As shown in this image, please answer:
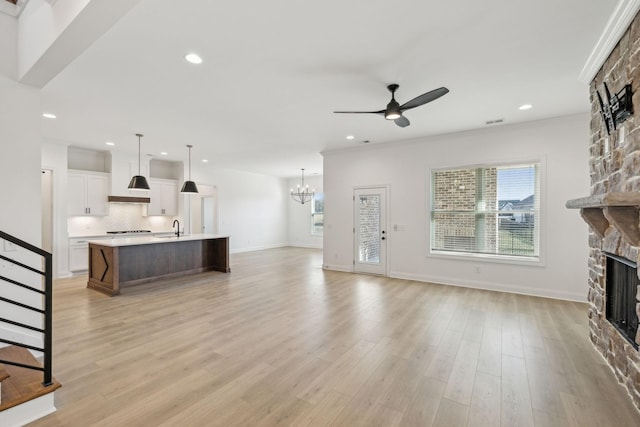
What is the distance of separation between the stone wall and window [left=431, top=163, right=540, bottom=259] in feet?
6.62

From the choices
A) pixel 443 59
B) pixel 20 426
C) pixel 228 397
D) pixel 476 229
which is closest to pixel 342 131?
pixel 443 59

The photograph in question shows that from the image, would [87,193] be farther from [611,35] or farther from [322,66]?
[611,35]

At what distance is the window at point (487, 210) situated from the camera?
5.11m

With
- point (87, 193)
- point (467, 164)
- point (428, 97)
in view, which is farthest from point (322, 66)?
point (87, 193)

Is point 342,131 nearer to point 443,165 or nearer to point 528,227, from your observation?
point 443,165

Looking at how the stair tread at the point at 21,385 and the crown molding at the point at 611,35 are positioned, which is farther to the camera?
the crown molding at the point at 611,35

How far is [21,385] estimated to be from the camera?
82.1 inches

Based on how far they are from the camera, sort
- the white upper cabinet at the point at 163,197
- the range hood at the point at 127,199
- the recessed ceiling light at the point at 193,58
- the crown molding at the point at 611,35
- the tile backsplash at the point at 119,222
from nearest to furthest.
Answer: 1. the crown molding at the point at 611,35
2. the recessed ceiling light at the point at 193,58
3. the tile backsplash at the point at 119,222
4. the range hood at the point at 127,199
5. the white upper cabinet at the point at 163,197

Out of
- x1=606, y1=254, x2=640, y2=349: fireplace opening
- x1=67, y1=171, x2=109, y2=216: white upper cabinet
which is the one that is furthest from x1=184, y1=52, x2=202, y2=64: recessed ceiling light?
x1=67, y1=171, x2=109, y2=216: white upper cabinet

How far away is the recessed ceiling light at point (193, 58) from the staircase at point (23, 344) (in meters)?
2.10

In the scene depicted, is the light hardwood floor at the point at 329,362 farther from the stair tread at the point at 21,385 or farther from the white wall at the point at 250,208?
the white wall at the point at 250,208

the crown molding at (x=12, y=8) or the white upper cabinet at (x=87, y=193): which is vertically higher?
the crown molding at (x=12, y=8)

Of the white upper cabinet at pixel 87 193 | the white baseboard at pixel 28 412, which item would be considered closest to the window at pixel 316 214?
the white upper cabinet at pixel 87 193

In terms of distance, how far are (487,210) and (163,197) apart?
321 inches
